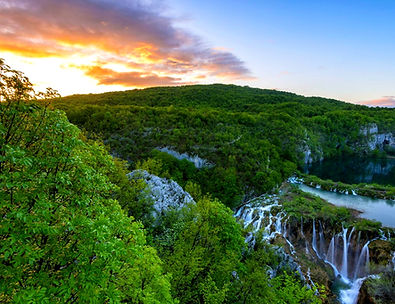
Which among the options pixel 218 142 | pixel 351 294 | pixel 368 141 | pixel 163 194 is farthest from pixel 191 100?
pixel 351 294

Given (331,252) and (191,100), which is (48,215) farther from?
(191,100)

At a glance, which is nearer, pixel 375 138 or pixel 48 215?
pixel 48 215

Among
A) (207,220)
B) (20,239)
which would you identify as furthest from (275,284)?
Answer: (20,239)

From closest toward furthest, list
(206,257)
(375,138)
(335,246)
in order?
(206,257) < (335,246) < (375,138)

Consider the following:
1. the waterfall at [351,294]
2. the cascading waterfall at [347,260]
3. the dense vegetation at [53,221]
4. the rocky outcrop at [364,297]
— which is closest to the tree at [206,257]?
the dense vegetation at [53,221]

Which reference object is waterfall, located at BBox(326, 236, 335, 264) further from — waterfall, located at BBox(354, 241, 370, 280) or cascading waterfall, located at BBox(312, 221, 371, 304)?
waterfall, located at BBox(354, 241, 370, 280)
